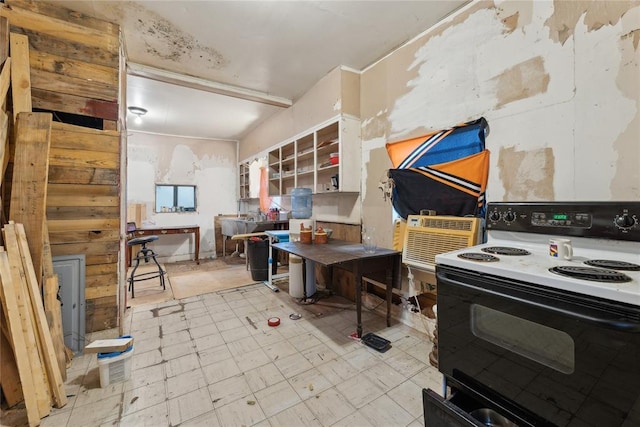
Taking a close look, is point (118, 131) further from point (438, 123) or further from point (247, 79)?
point (438, 123)

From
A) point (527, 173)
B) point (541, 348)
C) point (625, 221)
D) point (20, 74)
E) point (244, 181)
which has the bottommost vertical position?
point (541, 348)

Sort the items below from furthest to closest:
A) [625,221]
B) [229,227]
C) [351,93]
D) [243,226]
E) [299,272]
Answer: [229,227] < [243,226] < [299,272] < [351,93] < [625,221]

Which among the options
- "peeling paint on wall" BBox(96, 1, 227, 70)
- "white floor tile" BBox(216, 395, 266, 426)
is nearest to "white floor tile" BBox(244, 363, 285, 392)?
"white floor tile" BBox(216, 395, 266, 426)

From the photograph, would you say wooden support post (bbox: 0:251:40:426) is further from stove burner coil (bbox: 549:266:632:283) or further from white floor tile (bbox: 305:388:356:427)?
stove burner coil (bbox: 549:266:632:283)

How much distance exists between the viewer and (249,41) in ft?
8.41

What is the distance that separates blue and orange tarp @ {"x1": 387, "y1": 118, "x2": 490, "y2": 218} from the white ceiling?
102cm

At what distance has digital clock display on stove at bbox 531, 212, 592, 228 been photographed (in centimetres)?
129

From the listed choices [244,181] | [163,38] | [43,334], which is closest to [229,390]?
[43,334]

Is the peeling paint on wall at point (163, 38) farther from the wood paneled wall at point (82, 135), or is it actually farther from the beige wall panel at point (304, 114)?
the beige wall panel at point (304, 114)

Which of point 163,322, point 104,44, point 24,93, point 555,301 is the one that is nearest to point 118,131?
point 24,93

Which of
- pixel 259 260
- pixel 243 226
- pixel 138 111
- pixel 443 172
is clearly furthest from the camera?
pixel 243 226

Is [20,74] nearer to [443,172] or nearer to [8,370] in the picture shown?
[8,370]

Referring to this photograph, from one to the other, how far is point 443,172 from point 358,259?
101 centimetres

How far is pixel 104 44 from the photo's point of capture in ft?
7.39
